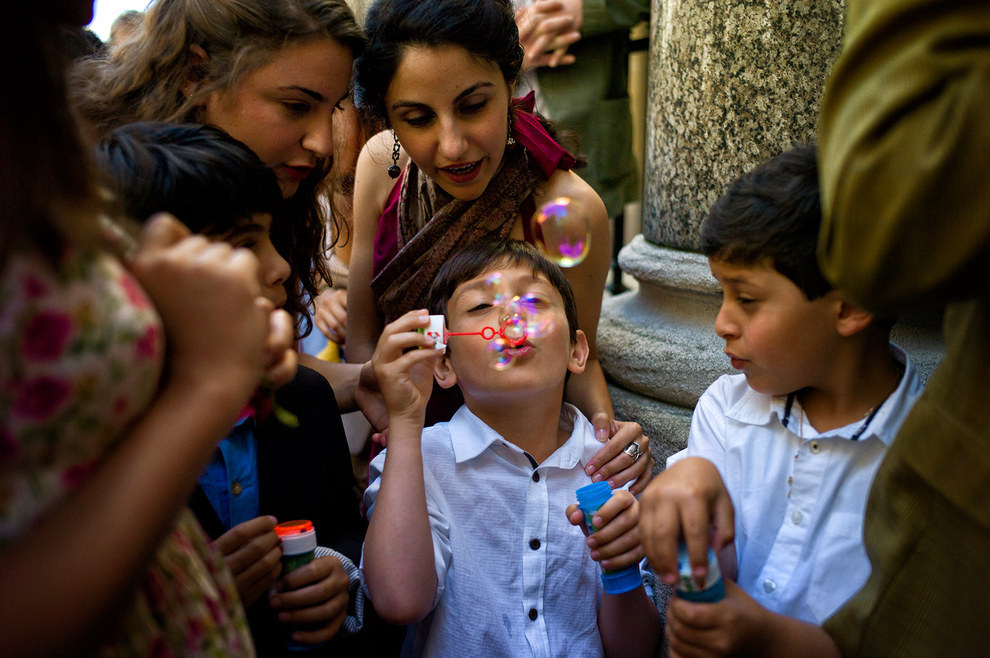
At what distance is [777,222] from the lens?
147 cm

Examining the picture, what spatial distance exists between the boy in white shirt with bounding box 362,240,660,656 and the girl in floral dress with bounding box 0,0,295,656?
74 cm

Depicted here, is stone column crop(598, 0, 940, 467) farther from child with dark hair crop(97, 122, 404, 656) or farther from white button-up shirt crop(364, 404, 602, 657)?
child with dark hair crop(97, 122, 404, 656)

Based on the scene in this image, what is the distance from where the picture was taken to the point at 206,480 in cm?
158

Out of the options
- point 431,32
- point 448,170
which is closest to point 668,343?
point 448,170

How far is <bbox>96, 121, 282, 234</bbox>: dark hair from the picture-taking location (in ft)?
5.03

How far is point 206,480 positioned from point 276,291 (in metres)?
0.46

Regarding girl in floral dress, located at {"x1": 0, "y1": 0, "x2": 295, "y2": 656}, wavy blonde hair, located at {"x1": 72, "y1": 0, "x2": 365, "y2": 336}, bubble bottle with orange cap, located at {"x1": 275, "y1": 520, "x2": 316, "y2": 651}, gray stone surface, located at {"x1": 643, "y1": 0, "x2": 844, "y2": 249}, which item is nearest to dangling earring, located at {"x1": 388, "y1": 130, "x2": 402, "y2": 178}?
wavy blonde hair, located at {"x1": 72, "y1": 0, "x2": 365, "y2": 336}

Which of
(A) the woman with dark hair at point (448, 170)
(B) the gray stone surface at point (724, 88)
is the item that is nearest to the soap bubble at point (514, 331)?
(A) the woman with dark hair at point (448, 170)

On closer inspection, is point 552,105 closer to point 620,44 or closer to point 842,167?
point 620,44

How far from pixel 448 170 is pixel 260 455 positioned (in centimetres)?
104

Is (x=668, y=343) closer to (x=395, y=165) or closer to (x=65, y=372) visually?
(x=395, y=165)

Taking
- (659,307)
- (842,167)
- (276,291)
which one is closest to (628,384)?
(659,307)

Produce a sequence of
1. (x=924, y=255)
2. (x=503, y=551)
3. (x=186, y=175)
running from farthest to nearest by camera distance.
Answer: (x=503, y=551) < (x=186, y=175) < (x=924, y=255)

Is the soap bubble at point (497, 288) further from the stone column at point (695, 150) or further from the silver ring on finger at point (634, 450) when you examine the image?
the stone column at point (695, 150)
